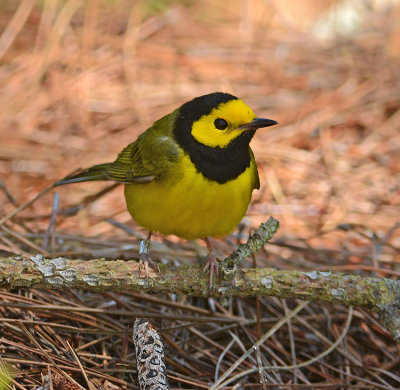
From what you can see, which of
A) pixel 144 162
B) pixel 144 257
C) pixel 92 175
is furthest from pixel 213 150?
pixel 92 175

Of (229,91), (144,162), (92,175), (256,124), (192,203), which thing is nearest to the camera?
(192,203)

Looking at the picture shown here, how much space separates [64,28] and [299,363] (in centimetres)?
521

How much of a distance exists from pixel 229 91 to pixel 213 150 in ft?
10.5

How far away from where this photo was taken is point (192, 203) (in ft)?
9.91

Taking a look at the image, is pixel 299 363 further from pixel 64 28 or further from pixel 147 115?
pixel 64 28

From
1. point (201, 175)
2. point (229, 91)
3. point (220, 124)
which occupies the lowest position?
point (201, 175)

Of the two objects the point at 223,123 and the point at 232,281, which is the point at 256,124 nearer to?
the point at 223,123

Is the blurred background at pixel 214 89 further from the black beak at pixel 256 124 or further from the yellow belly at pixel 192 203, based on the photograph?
the black beak at pixel 256 124

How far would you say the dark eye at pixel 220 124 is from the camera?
3213mm

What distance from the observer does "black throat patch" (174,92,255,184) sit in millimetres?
3135

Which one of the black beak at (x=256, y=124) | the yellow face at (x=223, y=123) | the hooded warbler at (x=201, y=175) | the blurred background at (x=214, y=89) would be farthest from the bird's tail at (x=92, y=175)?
the black beak at (x=256, y=124)

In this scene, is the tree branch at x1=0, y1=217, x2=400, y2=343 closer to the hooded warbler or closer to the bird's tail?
the hooded warbler

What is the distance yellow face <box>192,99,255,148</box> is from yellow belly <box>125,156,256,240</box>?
0.19 m

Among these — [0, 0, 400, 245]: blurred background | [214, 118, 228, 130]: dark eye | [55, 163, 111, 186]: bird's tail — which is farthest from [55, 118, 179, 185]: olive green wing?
[0, 0, 400, 245]: blurred background
